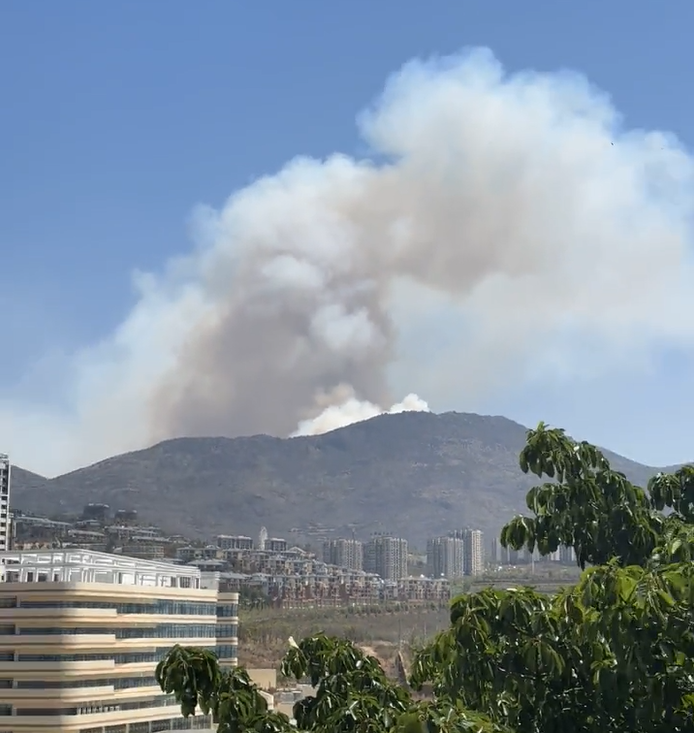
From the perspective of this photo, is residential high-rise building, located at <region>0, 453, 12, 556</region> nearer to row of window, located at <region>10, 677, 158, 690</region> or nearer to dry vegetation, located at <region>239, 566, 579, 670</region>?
dry vegetation, located at <region>239, 566, 579, 670</region>

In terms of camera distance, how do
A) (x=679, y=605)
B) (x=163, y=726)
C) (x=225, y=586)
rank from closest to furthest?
(x=679, y=605), (x=163, y=726), (x=225, y=586)

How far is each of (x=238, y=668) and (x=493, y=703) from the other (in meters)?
1.86

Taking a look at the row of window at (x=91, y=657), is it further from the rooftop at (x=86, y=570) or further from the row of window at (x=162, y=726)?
the rooftop at (x=86, y=570)

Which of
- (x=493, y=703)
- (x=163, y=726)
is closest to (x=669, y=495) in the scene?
(x=493, y=703)

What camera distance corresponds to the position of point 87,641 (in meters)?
41.0

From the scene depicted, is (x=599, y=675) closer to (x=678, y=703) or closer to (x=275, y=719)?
(x=678, y=703)

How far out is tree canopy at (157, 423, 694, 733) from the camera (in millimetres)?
6668

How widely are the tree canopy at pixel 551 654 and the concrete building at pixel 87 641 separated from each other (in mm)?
33626

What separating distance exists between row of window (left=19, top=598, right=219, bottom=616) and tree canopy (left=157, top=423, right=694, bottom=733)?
112 feet

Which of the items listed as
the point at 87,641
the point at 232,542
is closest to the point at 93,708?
the point at 87,641

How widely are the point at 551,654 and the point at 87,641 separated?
36328 millimetres

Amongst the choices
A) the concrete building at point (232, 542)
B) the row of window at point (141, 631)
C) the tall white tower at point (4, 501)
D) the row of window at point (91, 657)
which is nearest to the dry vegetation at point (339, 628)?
the tall white tower at point (4, 501)

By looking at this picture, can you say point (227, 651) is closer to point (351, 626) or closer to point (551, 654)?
point (551, 654)

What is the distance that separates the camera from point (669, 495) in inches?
388
